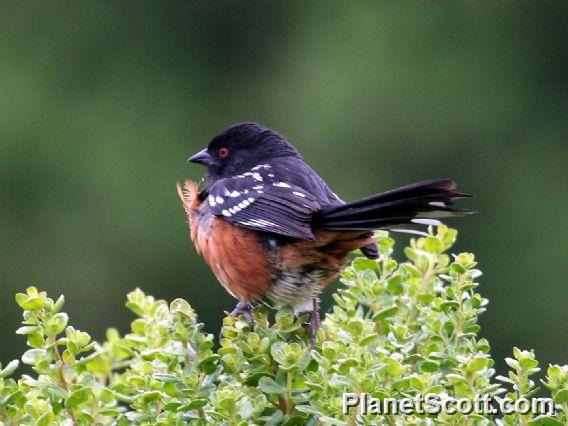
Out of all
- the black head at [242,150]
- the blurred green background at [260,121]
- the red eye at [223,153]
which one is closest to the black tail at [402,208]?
the black head at [242,150]

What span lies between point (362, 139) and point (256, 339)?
965 cm

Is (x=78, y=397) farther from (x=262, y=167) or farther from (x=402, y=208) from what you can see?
(x=262, y=167)

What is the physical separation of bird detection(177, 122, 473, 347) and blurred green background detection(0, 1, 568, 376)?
22.1ft

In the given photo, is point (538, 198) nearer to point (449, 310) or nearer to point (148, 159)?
point (148, 159)

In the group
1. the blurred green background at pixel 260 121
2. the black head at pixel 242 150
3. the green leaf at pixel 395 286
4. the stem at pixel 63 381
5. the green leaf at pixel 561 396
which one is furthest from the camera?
the blurred green background at pixel 260 121

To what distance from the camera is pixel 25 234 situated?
11.3 metres

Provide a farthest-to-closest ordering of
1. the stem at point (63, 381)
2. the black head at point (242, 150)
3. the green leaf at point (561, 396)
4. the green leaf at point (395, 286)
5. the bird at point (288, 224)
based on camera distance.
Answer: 1. the black head at point (242, 150)
2. the bird at point (288, 224)
3. the green leaf at point (395, 286)
4. the stem at point (63, 381)
5. the green leaf at point (561, 396)

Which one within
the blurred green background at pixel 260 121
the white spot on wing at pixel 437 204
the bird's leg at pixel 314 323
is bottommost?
the bird's leg at pixel 314 323

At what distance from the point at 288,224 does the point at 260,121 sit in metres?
8.60

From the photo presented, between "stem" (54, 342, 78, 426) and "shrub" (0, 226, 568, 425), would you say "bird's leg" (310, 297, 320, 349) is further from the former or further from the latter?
"stem" (54, 342, 78, 426)

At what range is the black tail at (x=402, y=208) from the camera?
2.66m

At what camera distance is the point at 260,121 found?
11.7m

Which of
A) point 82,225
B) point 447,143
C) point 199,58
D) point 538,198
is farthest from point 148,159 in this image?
point 538,198

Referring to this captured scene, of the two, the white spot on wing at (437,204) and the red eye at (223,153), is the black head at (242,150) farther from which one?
the white spot on wing at (437,204)
